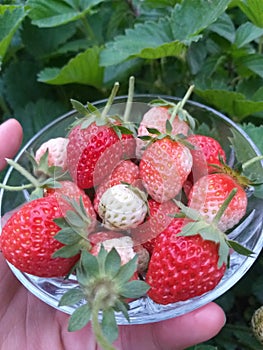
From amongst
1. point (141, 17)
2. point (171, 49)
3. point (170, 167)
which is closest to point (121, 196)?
point (170, 167)

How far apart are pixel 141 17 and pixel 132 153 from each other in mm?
328

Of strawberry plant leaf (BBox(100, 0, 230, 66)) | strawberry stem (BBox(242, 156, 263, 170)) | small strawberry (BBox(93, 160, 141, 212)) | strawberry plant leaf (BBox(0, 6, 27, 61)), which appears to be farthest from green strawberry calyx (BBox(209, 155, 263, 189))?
strawberry plant leaf (BBox(0, 6, 27, 61))

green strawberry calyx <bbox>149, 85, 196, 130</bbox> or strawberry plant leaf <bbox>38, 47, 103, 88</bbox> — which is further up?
strawberry plant leaf <bbox>38, 47, 103, 88</bbox>

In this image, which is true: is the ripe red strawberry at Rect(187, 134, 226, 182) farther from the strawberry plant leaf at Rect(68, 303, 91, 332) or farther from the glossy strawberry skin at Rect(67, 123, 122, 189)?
the strawberry plant leaf at Rect(68, 303, 91, 332)

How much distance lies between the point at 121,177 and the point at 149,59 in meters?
0.32

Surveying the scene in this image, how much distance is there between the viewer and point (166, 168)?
73cm

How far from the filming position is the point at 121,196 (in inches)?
27.5

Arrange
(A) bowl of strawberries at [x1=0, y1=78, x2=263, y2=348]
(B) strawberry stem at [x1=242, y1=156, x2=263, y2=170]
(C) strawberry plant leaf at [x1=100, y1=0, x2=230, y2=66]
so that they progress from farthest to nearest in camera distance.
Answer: (C) strawberry plant leaf at [x1=100, y1=0, x2=230, y2=66] → (B) strawberry stem at [x1=242, y1=156, x2=263, y2=170] → (A) bowl of strawberries at [x1=0, y1=78, x2=263, y2=348]

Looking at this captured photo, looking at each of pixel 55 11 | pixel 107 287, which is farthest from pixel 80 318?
pixel 55 11

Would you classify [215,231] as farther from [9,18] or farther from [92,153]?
[9,18]

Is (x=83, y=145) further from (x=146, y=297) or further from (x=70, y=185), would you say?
(x=146, y=297)

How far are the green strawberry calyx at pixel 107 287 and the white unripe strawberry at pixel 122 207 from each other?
0.08 m

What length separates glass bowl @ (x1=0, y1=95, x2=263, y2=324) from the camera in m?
0.72

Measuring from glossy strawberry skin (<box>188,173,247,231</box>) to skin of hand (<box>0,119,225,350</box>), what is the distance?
132 millimetres
